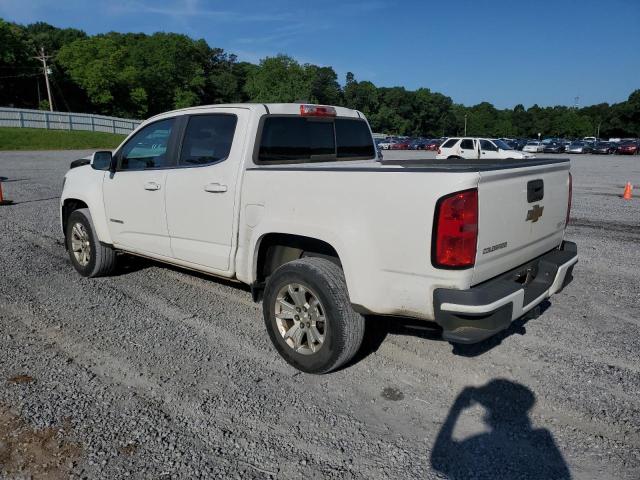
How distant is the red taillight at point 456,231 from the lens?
2.88m

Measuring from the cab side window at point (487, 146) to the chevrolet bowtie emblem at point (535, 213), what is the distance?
2406cm

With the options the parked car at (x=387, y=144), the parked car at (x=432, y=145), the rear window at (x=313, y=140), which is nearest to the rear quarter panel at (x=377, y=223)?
the rear window at (x=313, y=140)

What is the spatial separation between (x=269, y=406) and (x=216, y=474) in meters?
0.70

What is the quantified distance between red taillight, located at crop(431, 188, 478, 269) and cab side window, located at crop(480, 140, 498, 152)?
81.7 feet

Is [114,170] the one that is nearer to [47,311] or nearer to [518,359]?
[47,311]

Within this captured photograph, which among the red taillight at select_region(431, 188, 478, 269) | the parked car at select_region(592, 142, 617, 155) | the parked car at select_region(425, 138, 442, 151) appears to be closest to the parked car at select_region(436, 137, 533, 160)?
the red taillight at select_region(431, 188, 478, 269)

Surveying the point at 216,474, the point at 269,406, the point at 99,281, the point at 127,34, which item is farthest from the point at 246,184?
the point at 127,34

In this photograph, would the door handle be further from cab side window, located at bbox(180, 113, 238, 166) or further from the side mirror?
the side mirror

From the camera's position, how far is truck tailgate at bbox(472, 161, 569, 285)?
3033mm

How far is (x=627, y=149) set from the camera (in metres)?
49.1

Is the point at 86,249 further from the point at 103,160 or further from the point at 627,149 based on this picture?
the point at 627,149

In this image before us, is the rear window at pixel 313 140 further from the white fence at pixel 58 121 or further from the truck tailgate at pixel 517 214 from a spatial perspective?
the white fence at pixel 58 121

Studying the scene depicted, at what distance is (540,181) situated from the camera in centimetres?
355

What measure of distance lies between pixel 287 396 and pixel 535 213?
6.97 ft
